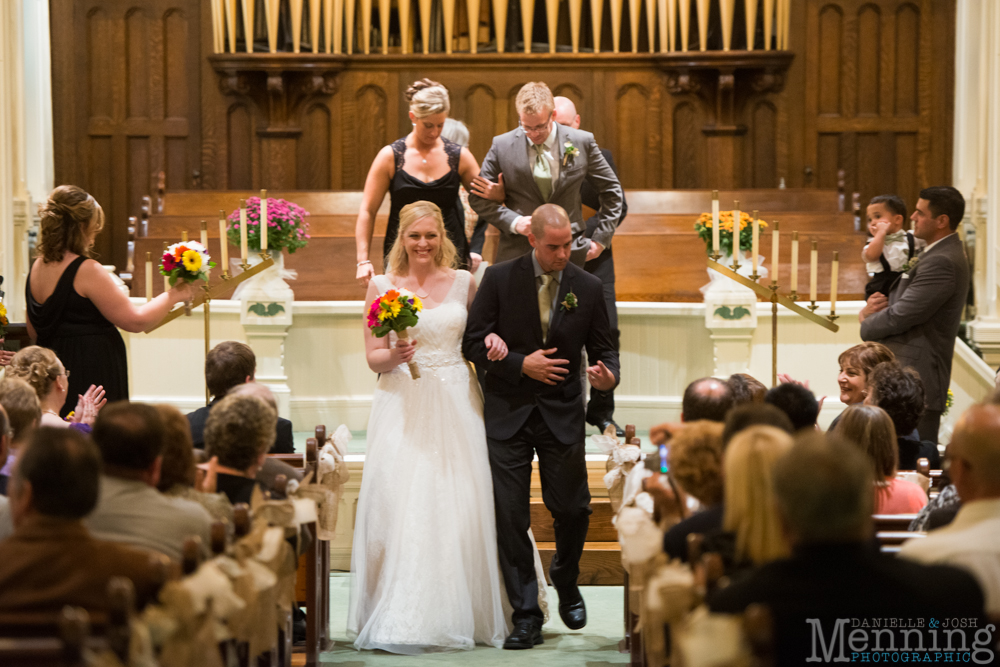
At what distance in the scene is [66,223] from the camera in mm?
4562

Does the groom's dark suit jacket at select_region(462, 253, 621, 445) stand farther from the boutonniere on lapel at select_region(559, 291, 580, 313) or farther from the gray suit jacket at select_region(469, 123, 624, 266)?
the gray suit jacket at select_region(469, 123, 624, 266)

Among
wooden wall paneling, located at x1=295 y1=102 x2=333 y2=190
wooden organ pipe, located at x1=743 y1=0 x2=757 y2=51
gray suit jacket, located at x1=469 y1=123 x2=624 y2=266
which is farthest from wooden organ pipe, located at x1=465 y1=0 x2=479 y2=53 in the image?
gray suit jacket, located at x1=469 y1=123 x2=624 y2=266

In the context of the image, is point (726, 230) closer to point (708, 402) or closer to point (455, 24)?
point (708, 402)

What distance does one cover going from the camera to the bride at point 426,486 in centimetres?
436

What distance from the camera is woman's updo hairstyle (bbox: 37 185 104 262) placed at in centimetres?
453

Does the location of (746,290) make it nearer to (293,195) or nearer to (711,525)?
(293,195)

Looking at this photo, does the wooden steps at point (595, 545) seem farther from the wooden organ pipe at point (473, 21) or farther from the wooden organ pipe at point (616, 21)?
the wooden organ pipe at point (473, 21)

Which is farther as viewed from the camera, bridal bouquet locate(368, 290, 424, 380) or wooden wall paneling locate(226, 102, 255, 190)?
wooden wall paneling locate(226, 102, 255, 190)

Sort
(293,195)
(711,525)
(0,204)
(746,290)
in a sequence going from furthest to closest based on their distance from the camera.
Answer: (293,195) < (0,204) < (746,290) < (711,525)

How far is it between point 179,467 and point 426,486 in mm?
1695

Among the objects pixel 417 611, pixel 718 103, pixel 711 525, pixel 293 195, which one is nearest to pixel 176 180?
pixel 293 195

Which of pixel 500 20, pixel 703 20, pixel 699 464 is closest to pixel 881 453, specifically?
pixel 699 464

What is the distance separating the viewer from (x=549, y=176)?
17.0ft

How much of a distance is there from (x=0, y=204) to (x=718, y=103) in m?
6.16
